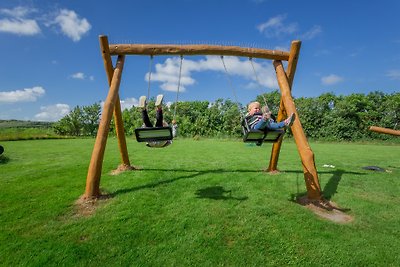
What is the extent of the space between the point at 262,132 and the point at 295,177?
10.9 feet

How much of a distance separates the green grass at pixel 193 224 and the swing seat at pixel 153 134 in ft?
4.71

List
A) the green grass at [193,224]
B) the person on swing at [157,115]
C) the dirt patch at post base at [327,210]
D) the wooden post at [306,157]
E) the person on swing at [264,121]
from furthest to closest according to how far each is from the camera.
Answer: the wooden post at [306,157] < the person on swing at [157,115] < the person on swing at [264,121] < the dirt patch at post base at [327,210] < the green grass at [193,224]

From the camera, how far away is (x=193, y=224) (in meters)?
5.79

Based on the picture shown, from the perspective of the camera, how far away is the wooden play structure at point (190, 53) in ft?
22.4

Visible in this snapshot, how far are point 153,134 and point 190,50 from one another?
2.49m

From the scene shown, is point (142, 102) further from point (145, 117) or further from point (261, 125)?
point (261, 125)

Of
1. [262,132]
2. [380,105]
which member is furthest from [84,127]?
[262,132]

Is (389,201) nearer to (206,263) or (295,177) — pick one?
(295,177)

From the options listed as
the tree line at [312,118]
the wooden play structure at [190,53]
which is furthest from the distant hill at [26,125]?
the wooden play structure at [190,53]

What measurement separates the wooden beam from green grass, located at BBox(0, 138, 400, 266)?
11.6 feet

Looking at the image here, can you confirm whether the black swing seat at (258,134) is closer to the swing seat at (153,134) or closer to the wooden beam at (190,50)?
the swing seat at (153,134)

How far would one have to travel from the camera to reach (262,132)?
21.8ft

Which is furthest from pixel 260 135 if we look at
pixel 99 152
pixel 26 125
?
pixel 26 125

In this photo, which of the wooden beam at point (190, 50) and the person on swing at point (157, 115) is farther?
the wooden beam at point (190, 50)
